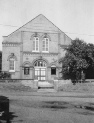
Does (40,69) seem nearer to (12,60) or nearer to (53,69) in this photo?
(53,69)

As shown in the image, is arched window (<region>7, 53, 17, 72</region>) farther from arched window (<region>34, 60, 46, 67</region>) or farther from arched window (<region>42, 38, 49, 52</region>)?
arched window (<region>42, 38, 49, 52</region>)

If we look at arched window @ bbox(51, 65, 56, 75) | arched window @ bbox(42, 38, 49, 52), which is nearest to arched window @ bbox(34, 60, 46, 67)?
arched window @ bbox(51, 65, 56, 75)

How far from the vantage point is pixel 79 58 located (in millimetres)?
26859

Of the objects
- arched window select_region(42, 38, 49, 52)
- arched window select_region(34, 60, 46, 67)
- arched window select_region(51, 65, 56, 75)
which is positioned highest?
arched window select_region(42, 38, 49, 52)

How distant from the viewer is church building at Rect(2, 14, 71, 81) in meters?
32.2

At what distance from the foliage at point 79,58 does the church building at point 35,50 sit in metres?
5.18

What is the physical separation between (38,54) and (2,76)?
746 cm

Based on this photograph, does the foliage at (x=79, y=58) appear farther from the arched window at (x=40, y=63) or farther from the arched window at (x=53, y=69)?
the arched window at (x=40, y=63)

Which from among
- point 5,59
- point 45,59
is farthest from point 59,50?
point 5,59

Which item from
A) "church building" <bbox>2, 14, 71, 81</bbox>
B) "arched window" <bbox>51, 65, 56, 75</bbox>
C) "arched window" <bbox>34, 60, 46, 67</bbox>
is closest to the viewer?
"church building" <bbox>2, 14, 71, 81</bbox>

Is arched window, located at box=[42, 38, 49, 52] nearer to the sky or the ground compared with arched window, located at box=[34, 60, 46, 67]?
nearer to the sky

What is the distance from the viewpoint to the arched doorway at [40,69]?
108 ft

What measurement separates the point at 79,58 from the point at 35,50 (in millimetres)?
9192

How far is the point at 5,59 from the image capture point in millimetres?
32031
